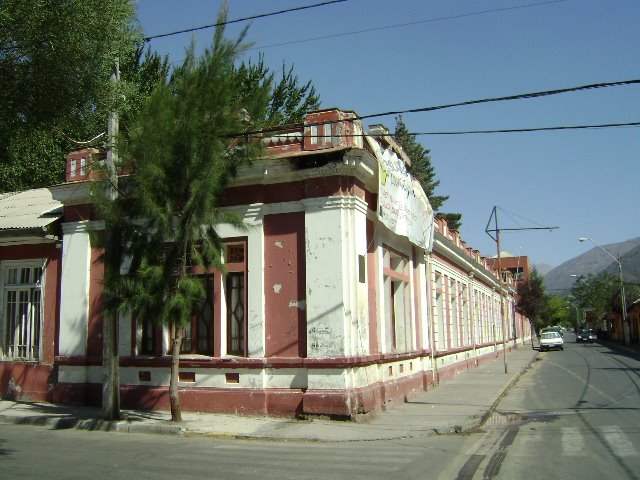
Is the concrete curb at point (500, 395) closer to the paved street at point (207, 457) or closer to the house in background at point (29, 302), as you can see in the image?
the paved street at point (207, 457)

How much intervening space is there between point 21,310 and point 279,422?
8.48m

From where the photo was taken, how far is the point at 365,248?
46.2 ft

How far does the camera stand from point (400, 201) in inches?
617

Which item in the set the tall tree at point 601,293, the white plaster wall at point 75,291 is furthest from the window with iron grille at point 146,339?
the tall tree at point 601,293

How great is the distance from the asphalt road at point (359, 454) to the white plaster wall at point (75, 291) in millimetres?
3106

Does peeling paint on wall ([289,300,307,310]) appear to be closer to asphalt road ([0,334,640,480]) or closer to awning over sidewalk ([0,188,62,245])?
asphalt road ([0,334,640,480])

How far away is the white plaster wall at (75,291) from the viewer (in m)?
15.6

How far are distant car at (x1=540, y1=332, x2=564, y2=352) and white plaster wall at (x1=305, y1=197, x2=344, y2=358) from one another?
3794 cm

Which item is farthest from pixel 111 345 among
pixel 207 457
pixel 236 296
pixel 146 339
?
pixel 207 457

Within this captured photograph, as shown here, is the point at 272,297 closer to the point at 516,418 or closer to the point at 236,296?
the point at 236,296

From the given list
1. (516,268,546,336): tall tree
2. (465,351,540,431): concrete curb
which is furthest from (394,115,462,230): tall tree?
(465,351,540,431): concrete curb

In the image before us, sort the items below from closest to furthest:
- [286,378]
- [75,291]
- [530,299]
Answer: [286,378], [75,291], [530,299]

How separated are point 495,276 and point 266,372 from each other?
31.5 metres

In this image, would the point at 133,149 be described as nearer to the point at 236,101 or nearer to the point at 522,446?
the point at 236,101
